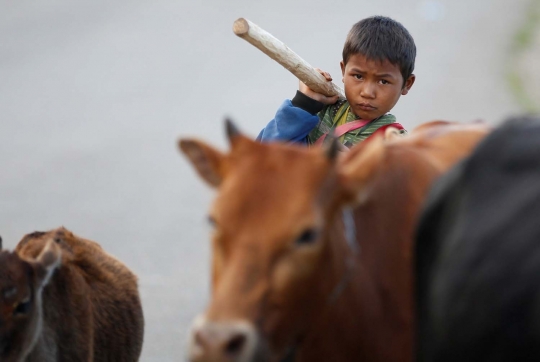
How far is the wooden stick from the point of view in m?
4.57

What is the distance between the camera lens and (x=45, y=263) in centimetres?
493

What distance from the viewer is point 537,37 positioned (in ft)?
54.9

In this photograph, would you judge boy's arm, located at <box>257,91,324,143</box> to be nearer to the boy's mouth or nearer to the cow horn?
the boy's mouth

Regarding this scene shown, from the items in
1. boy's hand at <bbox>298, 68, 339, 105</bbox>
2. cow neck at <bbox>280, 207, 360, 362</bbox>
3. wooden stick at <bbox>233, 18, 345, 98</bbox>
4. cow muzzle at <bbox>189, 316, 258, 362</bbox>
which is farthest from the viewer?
boy's hand at <bbox>298, 68, 339, 105</bbox>

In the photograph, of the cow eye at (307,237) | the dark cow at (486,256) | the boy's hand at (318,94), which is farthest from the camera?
the boy's hand at (318,94)

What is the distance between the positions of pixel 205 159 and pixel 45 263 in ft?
7.65

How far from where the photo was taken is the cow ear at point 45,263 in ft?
16.1

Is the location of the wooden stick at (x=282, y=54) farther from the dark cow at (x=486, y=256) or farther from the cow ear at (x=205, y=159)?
the dark cow at (x=486, y=256)

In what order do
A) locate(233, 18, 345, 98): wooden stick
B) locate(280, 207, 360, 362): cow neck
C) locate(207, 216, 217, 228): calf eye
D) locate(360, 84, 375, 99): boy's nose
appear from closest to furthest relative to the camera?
locate(207, 216, 217, 228): calf eye < locate(280, 207, 360, 362): cow neck < locate(233, 18, 345, 98): wooden stick < locate(360, 84, 375, 99): boy's nose

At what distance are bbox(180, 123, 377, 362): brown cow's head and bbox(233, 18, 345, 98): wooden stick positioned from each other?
6.27 ft

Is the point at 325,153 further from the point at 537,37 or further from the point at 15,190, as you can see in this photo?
the point at 537,37

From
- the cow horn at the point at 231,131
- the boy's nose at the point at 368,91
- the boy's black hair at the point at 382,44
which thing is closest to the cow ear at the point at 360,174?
the cow horn at the point at 231,131

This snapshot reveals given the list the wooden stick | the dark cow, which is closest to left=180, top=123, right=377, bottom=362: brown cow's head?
the dark cow

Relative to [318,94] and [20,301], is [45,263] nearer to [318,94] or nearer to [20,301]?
[20,301]
